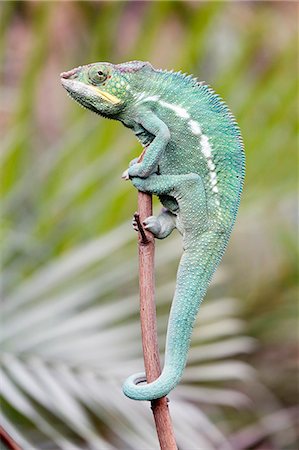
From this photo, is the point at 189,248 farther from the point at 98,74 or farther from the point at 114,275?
the point at 114,275

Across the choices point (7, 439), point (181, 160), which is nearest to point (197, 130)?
point (181, 160)

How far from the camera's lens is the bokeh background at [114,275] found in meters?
1.55

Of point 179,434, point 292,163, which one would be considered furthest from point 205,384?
point 179,434

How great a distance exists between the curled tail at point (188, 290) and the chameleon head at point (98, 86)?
0.17 m

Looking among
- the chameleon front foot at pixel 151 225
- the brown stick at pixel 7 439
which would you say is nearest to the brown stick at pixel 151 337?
the chameleon front foot at pixel 151 225

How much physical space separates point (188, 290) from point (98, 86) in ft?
0.73

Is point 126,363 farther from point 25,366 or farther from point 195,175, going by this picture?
point 195,175

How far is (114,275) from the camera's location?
1801 mm

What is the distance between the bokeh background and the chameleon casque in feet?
1.87

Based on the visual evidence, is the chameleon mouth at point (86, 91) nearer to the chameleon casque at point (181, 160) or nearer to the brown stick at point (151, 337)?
the chameleon casque at point (181, 160)

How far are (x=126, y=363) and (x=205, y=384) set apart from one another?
2.10 ft

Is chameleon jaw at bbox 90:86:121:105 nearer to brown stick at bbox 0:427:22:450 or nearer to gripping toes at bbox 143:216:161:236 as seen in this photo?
gripping toes at bbox 143:216:161:236

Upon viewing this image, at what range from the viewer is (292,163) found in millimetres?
2125

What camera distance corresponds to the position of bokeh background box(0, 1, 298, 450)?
1.55 m
